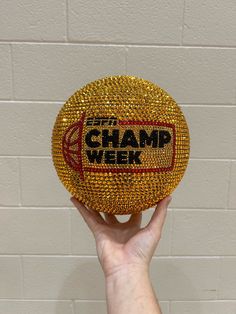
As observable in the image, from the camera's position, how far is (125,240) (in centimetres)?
92

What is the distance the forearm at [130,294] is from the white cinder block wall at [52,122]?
1.82 feet

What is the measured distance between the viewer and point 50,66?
1227mm

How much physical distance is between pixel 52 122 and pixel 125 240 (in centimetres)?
55

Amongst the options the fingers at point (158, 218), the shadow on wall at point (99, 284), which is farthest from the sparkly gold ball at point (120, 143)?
the shadow on wall at point (99, 284)

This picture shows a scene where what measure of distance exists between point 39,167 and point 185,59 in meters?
0.65

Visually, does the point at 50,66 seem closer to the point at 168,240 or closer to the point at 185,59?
the point at 185,59

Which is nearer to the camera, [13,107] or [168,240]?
[13,107]

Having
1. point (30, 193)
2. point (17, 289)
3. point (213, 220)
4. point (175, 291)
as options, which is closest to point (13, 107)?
point (30, 193)

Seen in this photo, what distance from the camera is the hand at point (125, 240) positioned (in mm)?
868

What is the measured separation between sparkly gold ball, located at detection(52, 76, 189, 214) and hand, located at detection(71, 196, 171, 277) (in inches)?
4.8

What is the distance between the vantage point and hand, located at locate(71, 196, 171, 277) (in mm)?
868

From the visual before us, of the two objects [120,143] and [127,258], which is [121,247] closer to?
[127,258]

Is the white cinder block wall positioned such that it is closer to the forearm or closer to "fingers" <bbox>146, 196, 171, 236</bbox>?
"fingers" <bbox>146, 196, 171, 236</bbox>

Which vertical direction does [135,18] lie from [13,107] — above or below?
above
